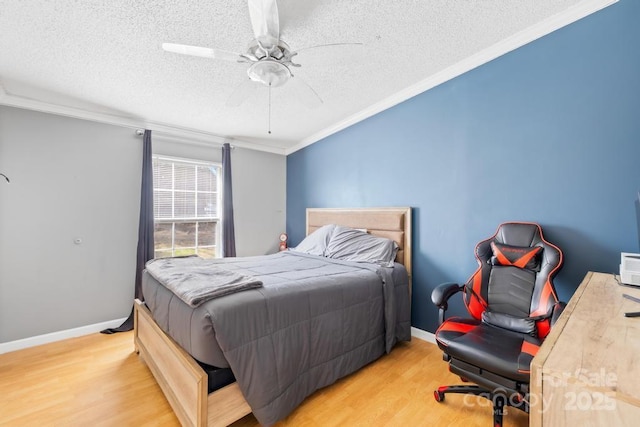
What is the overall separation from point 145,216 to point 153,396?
212cm

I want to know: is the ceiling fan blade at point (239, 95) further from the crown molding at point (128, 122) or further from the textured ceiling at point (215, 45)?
the crown molding at point (128, 122)

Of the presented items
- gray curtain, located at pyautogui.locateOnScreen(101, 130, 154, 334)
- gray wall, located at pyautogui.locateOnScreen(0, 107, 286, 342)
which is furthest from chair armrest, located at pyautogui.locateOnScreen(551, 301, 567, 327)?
gray wall, located at pyautogui.locateOnScreen(0, 107, 286, 342)

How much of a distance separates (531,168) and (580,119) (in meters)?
0.39

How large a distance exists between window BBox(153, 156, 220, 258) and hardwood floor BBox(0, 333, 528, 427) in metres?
1.55

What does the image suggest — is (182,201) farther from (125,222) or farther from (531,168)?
(531,168)

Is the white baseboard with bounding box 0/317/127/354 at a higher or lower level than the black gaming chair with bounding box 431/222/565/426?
lower

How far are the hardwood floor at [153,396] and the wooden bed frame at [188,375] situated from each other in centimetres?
17

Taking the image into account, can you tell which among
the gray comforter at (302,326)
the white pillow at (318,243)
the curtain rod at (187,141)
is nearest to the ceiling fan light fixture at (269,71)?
the gray comforter at (302,326)

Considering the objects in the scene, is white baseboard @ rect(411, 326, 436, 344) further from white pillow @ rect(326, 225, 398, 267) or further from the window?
the window

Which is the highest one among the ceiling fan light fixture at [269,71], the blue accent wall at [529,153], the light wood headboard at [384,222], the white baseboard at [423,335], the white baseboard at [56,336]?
the ceiling fan light fixture at [269,71]

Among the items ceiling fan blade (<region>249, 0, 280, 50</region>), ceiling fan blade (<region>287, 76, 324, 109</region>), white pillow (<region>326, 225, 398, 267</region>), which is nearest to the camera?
ceiling fan blade (<region>249, 0, 280, 50</region>)

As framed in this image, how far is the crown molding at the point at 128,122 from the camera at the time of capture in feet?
8.52

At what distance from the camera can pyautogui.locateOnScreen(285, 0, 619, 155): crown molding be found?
170cm

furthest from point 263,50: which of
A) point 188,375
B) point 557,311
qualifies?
point 557,311
